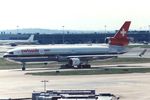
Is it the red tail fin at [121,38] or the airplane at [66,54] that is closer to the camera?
the airplane at [66,54]

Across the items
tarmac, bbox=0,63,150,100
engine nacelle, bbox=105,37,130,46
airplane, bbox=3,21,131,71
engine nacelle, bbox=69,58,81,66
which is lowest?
tarmac, bbox=0,63,150,100

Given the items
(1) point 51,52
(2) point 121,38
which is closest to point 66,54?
(1) point 51,52

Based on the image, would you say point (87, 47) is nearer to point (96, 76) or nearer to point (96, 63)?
point (96, 63)

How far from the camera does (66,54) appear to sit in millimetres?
105938

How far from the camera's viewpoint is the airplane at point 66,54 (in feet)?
341

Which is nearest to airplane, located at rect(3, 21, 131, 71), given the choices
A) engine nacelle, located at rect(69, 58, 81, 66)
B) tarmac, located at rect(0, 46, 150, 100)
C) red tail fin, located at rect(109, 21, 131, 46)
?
engine nacelle, located at rect(69, 58, 81, 66)

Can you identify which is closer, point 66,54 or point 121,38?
point 66,54

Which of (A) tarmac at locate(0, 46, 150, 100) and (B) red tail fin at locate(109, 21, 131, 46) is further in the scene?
(B) red tail fin at locate(109, 21, 131, 46)

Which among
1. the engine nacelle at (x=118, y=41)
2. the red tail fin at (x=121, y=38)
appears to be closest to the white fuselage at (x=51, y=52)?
the engine nacelle at (x=118, y=41)

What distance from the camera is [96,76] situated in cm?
8469

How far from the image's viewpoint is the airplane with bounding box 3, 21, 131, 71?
341ft

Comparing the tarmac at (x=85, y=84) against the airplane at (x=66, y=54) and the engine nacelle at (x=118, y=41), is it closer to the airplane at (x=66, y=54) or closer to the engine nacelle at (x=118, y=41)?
the airplane at (x=66, y=54)

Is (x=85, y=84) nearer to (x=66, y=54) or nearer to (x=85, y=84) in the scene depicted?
(x=85, y=84)

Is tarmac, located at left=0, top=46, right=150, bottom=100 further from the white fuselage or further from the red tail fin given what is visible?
the red tail fin
